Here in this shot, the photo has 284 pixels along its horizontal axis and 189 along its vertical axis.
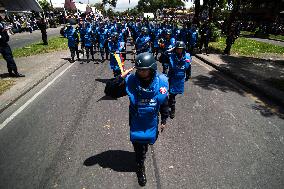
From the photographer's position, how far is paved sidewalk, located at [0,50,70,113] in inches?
346

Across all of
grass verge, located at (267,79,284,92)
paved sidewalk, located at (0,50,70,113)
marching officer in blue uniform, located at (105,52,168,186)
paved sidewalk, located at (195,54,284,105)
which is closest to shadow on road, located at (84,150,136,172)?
marching officer in blue uniform, located at (105,52,168,186)

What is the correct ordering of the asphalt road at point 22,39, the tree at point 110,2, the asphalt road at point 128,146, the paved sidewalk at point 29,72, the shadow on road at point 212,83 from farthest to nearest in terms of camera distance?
the tree at point 110,2, the asphalt road at point 22,39, the shadow on road at point 212,83, the paved sidewalk at point 29,72, the asphalt road at point 128,146

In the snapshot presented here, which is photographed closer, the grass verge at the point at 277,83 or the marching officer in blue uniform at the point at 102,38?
the grass verge at the point at 277,83

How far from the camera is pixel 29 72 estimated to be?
40.5ft

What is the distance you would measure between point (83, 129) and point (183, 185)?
3032 mm

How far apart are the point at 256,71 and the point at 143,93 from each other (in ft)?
35.8

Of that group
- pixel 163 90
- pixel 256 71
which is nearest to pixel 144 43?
pixel 256 71

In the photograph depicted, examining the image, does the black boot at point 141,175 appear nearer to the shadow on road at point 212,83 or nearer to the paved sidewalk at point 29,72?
the paved sidewalk at point 29,72

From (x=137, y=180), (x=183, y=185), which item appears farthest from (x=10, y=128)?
(x=183, y=185)

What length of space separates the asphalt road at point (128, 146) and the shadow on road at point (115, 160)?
2cm

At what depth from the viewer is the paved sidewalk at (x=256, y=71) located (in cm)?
999

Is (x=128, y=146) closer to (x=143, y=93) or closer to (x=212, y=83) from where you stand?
(x=143, y=93)

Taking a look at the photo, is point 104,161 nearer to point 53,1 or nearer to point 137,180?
point 137,180

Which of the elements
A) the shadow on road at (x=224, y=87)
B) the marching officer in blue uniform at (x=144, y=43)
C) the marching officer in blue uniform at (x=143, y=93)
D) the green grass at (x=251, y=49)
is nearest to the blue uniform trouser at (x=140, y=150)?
the marching officer in blue uniform at (x=143, y=93)
